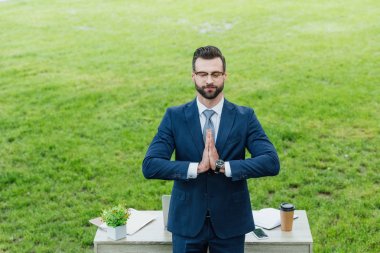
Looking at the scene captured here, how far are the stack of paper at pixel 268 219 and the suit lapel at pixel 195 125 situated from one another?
5.67 feet

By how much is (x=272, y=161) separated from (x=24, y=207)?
5.30m

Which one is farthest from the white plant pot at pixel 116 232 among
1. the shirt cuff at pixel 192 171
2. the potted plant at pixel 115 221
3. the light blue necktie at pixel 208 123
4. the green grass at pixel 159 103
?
the green grass at pixel 159 103

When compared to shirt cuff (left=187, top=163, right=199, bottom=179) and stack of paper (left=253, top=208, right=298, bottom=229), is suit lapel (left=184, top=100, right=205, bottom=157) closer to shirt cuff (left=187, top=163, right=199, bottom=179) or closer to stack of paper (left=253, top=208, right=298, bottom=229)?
shirt cuff (left=187, top=163, right=199, bottom=179)

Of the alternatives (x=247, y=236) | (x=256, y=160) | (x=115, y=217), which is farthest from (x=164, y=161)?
(x=247, y=236)

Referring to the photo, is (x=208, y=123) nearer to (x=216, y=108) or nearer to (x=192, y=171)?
(x=216, y=108)

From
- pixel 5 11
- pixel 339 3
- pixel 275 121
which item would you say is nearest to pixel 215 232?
pixel 275 121

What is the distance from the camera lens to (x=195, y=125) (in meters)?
5.24

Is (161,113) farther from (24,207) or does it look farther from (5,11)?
(5,11)

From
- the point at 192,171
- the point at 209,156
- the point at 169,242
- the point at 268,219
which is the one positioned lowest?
the point at 169,242

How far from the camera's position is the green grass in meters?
9.05

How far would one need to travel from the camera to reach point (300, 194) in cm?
941

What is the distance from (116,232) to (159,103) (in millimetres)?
7438

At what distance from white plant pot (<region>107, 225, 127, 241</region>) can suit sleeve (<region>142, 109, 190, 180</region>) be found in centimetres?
123

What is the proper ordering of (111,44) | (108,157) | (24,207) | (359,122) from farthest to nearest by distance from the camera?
(111,44), (359,122), (108,157), (24,207)
